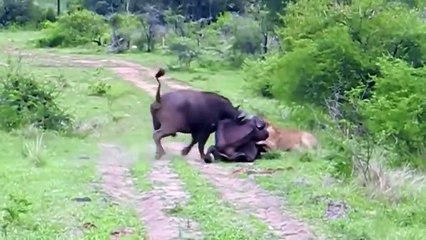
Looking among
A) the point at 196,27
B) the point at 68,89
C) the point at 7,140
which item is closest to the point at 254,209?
the point at 7,140

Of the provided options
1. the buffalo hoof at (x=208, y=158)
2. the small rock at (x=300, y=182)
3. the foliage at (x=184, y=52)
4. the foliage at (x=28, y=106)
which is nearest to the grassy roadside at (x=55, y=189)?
the foliage at (x=28, y=106)

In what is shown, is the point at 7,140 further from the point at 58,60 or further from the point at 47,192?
the point at 58,60

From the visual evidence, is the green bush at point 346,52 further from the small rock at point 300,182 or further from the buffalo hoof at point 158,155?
the small rock at point 300,182

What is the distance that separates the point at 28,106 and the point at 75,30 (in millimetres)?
33449

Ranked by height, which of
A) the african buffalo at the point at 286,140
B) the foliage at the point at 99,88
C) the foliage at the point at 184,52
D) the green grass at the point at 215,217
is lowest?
the foliage at the point at 184,52

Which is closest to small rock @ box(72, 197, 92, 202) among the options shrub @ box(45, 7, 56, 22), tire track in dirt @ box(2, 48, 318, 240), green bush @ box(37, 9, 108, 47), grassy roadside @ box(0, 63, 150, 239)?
grassy roadside @ box(0, 63, 150, 239)

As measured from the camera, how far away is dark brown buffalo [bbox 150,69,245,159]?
15.8 meters

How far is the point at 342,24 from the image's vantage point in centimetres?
2106

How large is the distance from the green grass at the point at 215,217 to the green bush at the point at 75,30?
133 feet

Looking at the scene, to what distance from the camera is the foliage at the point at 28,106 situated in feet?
63.9

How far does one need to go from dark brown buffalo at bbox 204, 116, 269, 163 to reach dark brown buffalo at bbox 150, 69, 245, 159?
13 cm

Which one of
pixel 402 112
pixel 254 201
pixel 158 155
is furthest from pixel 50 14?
pixel 254 201

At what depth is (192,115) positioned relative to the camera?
15797mm

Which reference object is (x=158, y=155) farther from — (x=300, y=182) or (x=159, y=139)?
(x=300, y=182)
